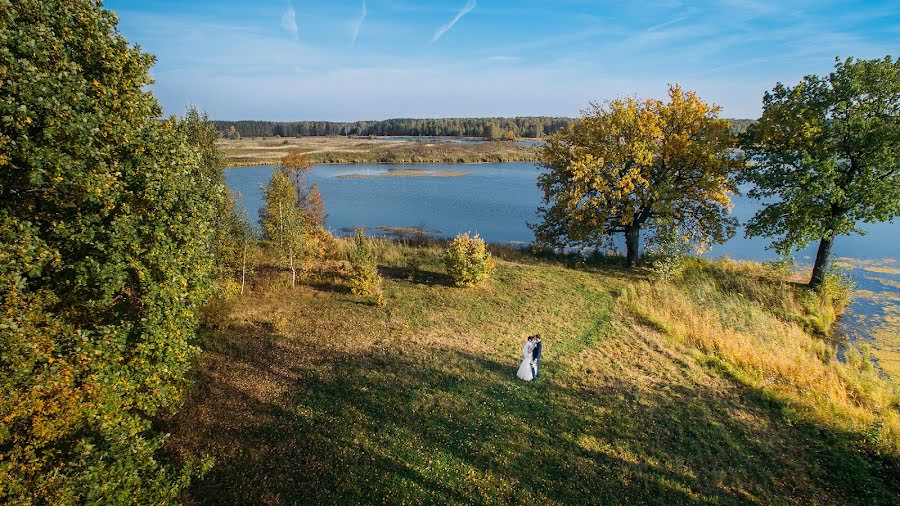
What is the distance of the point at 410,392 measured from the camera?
1149 centimetres

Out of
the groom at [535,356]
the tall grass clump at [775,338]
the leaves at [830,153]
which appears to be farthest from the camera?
the leaves at [830,153]

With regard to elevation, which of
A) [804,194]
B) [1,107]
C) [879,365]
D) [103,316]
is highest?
[1,107]

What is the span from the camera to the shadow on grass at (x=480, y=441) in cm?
842

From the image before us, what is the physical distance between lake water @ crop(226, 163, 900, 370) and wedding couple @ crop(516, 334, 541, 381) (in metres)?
14.5

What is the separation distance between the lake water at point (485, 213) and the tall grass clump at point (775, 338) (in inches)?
94.9

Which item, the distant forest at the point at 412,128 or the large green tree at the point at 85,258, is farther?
the distant forest at the point at 412,128

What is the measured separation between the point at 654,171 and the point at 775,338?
10659 mm

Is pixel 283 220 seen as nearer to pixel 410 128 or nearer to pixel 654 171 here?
pixel 654 171

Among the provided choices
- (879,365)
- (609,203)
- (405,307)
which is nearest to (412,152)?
(609,203)

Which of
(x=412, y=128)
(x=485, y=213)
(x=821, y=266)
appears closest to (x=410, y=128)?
(x=412, y=128)

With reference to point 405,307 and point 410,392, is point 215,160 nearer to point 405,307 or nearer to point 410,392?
point 405,307

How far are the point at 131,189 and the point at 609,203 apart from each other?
22.4 meters

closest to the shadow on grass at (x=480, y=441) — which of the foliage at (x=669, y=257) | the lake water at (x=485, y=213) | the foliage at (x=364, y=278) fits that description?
the foliage at (x=364, y=278)

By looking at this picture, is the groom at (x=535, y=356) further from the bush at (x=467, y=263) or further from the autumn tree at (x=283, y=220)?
the autumn tree at (x=283, y=220)
